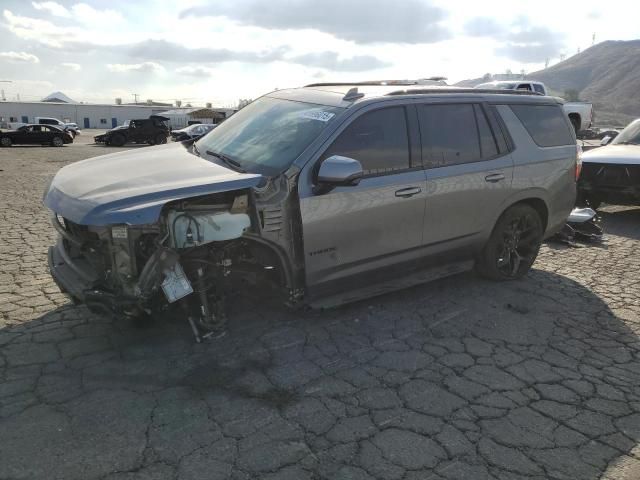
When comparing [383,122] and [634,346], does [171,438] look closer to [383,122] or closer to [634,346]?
[383,122]

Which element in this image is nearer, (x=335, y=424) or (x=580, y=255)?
(x=335, y=424)

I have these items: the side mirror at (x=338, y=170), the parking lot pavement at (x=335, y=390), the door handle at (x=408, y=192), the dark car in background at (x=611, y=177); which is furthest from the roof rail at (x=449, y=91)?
the dark car in background at (x=611, y=177)

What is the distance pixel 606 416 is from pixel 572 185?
298cm

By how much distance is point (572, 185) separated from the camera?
5359 millimetres

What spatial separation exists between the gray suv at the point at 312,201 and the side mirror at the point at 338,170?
0.4 inches

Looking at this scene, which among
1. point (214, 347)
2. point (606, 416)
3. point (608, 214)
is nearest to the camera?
point (606, 416)

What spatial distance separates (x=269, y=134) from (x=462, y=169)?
1.71 meters

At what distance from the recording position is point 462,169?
4473 mm

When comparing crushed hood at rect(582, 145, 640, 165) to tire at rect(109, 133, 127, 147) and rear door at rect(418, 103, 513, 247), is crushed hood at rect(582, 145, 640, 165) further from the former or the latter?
tire at rect(109, 133, 127, 147)

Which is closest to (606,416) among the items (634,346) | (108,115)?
(634,346)

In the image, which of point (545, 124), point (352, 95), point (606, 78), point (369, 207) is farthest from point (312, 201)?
point (606, 78)

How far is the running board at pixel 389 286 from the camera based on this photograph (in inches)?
156

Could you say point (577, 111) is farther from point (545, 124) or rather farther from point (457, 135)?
point (457, 135)

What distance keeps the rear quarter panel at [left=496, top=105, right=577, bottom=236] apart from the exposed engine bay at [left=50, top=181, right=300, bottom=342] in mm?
2441
